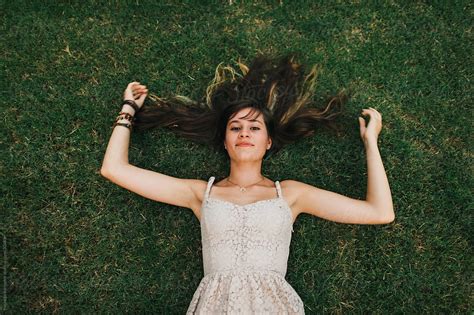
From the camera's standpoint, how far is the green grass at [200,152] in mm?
4500

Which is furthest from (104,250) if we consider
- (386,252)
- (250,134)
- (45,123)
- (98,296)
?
(386,252)

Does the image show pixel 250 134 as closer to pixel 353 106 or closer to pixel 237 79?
pixel 237 79

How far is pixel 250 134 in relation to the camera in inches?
162

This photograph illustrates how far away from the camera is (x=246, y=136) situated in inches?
161

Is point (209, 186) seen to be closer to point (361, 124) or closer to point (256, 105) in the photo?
point (256, 105)

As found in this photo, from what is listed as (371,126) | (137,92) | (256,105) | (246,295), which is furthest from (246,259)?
(137,92)

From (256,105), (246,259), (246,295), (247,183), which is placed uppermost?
(256,105)

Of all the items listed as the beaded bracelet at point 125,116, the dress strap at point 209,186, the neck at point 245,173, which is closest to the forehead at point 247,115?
the neck at point 245,173

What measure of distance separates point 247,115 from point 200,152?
2.16ft

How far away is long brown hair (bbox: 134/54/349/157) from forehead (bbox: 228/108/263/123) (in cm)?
4

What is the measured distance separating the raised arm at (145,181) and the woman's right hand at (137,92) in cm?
43

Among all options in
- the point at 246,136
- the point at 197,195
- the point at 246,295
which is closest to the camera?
the point at 246,295

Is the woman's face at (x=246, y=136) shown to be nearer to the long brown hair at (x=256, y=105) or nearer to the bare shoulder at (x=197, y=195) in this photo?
the long brown hair at (x=256, y=105)

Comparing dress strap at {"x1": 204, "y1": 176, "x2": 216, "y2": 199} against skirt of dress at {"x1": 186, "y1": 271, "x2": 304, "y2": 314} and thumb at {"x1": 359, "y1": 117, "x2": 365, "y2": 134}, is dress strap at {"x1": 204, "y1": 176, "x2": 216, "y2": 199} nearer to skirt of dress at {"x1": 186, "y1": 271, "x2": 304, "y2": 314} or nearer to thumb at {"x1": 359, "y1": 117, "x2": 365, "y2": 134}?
skirt of dress at {"x1": 186, "y1": 271, "x2": 304, "y2": 314}
